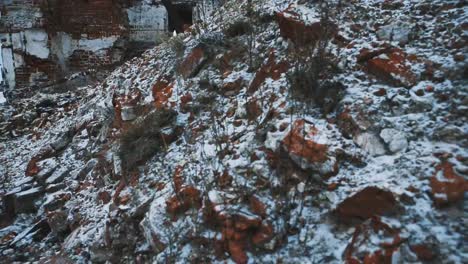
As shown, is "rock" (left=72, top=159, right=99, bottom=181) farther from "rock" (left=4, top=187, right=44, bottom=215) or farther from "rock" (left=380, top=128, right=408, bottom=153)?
"rock" (left=380, top=128, right=408, bottom=153)

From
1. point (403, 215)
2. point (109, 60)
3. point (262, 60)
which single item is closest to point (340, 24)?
point (262, 60)

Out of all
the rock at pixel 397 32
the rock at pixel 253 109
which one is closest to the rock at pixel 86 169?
the rock at pixel 253 109

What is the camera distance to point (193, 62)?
15.8 ft

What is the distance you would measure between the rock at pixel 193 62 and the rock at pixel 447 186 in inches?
121

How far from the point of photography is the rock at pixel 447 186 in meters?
2.32

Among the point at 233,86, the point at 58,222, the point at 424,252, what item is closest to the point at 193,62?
the point at 233,86

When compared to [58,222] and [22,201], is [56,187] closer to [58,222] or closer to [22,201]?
[22,201]

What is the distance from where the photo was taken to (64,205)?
4.48 meters

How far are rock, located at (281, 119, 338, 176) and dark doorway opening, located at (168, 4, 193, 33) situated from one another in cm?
778

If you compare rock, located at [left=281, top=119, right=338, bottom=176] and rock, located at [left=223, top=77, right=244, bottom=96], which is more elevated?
rock, located at [left=223, top=77, right=244, bottom=96]

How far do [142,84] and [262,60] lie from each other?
2.00 m

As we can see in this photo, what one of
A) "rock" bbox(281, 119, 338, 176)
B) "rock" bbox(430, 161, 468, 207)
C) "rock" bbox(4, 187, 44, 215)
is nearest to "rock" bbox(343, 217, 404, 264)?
"rock" bbox(430, 161, 468, 207)

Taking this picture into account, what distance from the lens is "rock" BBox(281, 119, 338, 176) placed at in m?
2.78

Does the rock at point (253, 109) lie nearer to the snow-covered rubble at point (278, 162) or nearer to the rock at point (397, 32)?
the snow-covered rubble at point (278, 162)
